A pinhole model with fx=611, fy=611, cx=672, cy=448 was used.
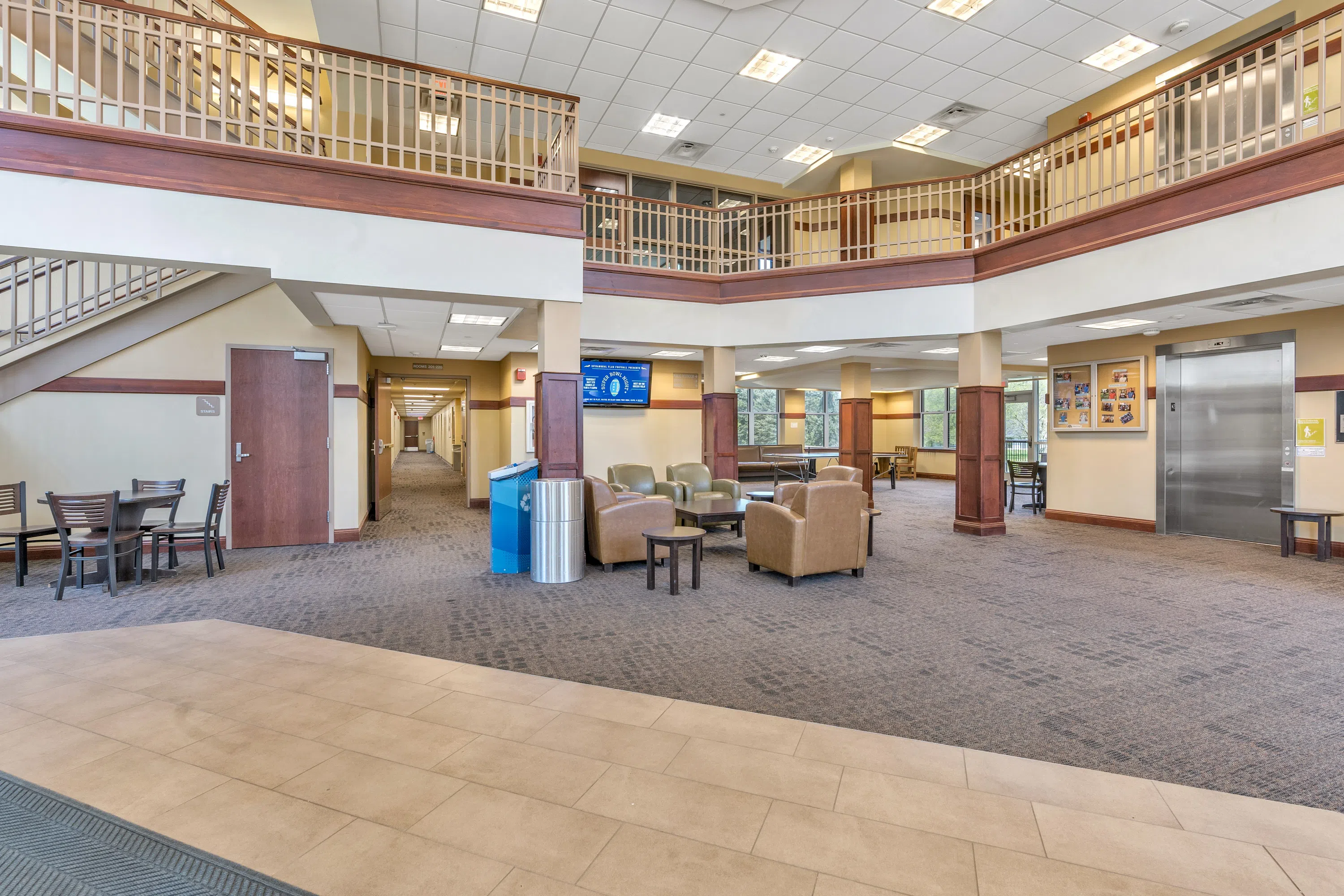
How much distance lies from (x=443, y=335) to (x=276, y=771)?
7.05 meters

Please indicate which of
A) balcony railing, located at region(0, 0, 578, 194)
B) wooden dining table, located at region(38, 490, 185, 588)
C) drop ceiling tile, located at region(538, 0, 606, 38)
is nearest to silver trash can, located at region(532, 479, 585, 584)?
balcony railing, located at region(0, 0, 578, 194)

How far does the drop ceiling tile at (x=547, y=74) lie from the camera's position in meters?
8.14

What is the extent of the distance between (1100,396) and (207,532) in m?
11.4

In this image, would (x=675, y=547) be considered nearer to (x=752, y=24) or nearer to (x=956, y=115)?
(x=752, y=24)

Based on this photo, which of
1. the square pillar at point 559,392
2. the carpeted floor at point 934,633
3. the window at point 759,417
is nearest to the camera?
the carpeted floor at point 934,633

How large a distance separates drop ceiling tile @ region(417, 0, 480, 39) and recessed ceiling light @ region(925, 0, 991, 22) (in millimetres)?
5256

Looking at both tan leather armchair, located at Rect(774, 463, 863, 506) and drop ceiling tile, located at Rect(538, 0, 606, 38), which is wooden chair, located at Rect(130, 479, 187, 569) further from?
drop ceiling tile, located at Rect(538, 0, 606, 38)

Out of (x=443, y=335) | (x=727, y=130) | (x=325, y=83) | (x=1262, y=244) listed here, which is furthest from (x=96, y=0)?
(x=1262, y=244)

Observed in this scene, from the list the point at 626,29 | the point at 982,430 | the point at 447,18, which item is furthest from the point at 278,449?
the point at 982,430

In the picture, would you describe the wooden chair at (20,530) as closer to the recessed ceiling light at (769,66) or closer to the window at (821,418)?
the recessed ceiling light at (769,66)

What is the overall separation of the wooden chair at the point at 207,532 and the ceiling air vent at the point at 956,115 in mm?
10644

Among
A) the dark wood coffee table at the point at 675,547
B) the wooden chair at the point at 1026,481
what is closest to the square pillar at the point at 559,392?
the dark wood coffee table at the point at 675,547

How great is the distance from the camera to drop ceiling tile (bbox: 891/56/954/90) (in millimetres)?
8000

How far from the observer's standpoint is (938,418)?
58.7ft
